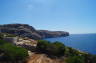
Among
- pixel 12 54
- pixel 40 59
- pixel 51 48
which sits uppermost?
pixel 51 48

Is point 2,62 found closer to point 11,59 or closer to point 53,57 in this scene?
point 11,59

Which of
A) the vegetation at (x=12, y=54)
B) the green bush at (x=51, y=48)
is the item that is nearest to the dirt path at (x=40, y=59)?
the vegetation at (x=12, y=54)

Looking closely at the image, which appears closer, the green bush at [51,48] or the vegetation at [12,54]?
the vegetation at [12,54]

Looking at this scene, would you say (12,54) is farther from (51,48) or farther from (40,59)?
(51,48)

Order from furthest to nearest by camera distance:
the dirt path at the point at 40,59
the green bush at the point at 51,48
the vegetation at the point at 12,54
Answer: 1. the green bush at the point at 51,48
2. the dirt path at the point at 40,59
3. the vegetation at the point at 12,54

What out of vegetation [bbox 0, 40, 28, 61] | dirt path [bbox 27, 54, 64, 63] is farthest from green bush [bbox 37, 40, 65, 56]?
vegetation [bbox 0, 40, 28, 61]

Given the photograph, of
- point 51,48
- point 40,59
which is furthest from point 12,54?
point 51,48

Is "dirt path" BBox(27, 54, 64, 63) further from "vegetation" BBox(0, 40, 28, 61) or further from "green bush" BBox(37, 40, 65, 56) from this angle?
"green bush" BBox(37, 40, 65, 56)

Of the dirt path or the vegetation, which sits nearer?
the vegetation

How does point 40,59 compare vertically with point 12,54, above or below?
below

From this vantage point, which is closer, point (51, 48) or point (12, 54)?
point (12, 54)

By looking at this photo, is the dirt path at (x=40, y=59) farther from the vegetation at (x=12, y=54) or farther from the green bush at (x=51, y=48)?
the green bush at (x=51, y=48)

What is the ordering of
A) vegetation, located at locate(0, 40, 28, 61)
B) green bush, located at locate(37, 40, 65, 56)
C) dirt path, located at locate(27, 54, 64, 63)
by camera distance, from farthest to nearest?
1. green bush, located at locate(37, 40, 65, 56)
2. dirt path, located at locate(27, 54, 64, 63)
3. vegetation, located at locate(0, 40, 28, 61)

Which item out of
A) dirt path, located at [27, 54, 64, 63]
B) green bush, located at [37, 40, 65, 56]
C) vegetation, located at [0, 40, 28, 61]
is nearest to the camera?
vegetation, located at [0, 40, 28, 61]
